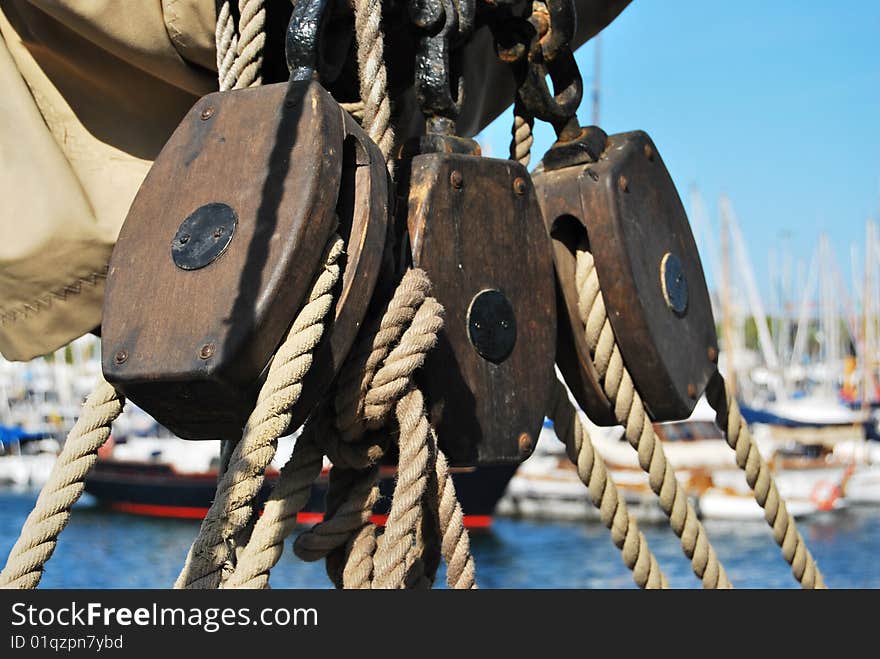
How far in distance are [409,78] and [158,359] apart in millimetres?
601

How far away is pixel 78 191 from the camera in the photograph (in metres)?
1.35

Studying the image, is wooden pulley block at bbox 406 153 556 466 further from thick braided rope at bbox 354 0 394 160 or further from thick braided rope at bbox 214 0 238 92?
thick braided rope at bbox 214 0 238 92

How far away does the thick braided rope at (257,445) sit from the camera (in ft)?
3.14

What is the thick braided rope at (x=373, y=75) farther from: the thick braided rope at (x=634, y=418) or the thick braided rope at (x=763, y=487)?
the thick braided rope at (x=763, y=487)

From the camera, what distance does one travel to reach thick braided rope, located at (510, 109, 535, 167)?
1.45 metres

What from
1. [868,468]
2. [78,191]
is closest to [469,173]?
[78,191]

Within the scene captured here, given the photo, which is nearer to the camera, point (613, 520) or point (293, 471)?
point (293, 471)

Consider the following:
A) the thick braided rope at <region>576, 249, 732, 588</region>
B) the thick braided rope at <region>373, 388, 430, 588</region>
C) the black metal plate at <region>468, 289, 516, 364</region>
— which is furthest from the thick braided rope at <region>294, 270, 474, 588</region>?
the thick braided rope at <region>576, 249, 732, 588</region>

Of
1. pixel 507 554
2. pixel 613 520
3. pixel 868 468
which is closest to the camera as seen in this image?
pixel 613 520

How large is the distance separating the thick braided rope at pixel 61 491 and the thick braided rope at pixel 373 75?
0.39 metres

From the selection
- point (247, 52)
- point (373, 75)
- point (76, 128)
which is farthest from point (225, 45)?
point (76, 128)

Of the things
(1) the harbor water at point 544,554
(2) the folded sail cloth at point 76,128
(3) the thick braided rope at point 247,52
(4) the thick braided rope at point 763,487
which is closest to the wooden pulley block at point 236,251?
(3) the thick braided rope at point 247,52

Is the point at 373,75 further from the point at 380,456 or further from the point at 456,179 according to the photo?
the point at 380,456
